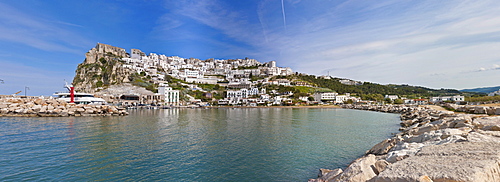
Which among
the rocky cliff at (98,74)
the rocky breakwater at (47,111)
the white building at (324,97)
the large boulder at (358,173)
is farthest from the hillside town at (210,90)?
the large boulder at (358,173)

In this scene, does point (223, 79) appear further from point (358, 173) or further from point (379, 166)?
point (358, 173)

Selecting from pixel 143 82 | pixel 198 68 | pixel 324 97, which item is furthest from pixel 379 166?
pixel 198 68

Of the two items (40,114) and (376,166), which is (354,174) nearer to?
(376,166)

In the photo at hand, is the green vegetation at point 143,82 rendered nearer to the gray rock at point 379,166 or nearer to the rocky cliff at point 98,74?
the rocky cliff at point 98,74

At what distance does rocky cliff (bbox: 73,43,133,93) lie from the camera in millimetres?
93250

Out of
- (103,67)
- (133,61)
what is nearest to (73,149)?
(103,67)

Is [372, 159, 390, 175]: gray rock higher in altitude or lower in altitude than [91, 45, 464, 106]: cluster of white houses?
lower

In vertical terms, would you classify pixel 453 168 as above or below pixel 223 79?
below

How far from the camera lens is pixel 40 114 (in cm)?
3219

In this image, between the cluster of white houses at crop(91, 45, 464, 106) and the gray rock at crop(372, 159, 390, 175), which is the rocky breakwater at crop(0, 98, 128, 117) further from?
the gray rock at crop(372, 159, 390, 175)

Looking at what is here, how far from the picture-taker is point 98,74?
96.8 m

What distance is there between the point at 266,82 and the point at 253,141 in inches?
4220

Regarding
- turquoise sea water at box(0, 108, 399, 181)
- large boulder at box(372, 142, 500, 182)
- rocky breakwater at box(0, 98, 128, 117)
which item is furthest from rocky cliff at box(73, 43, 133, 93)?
large boulder at box(372, 142, 500, 182)

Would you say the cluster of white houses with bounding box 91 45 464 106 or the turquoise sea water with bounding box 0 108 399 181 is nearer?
the turquoise sea water with bounding box 0 108 399 181
